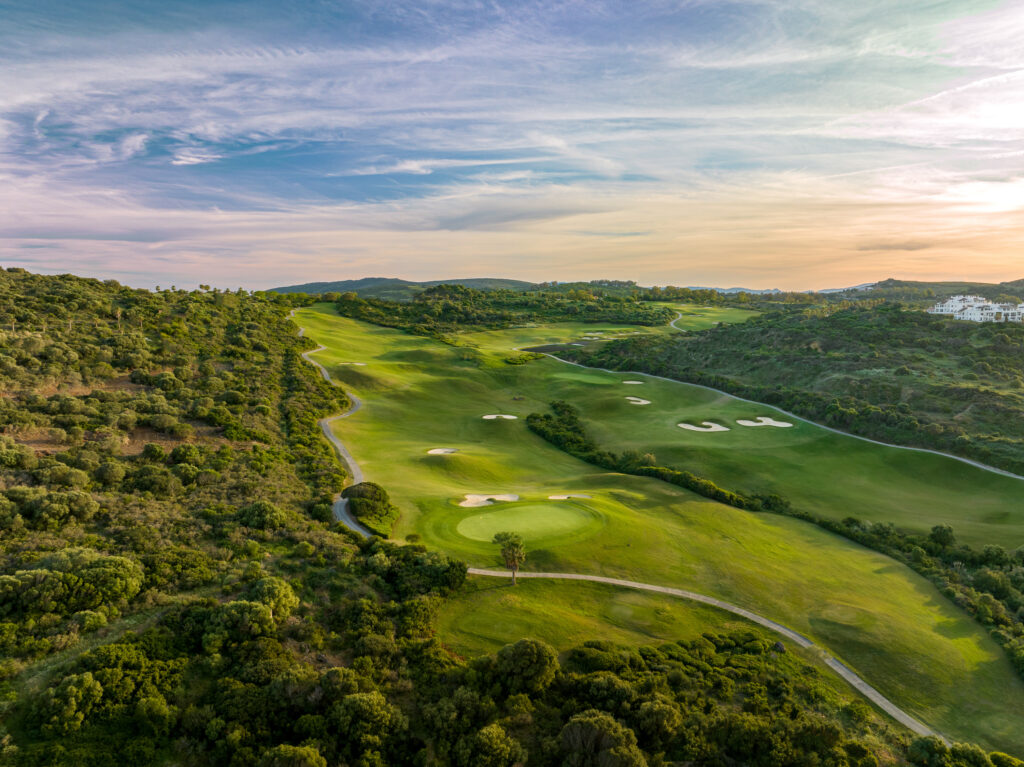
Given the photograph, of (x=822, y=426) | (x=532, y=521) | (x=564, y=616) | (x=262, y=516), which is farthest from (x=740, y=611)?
(x=822, y=426)

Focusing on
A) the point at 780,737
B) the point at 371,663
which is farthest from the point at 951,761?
the point at 371,663

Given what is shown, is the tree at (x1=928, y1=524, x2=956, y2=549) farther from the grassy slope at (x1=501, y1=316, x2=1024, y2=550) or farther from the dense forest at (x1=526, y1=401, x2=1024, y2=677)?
the grassy slope at (x1=501, y1=316, x2=1024, y2=550)

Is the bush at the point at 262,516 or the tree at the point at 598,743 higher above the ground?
the bush at the point at 262,516

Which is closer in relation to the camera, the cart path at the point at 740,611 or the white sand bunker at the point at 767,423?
the cart path at the point at 740,611

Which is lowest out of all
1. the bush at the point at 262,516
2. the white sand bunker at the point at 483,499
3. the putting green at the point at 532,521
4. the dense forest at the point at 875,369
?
the white sand bunker at the point at 483,499

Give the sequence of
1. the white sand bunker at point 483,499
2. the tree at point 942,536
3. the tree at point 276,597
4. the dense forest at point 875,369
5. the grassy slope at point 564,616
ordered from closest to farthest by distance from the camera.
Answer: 1. the tree at point 276,597
2. the grassy slope at point 564,616
3. the white sand bunker at point 483,499
4. the tree at point 942,536
5. the dense forest at point 875,369

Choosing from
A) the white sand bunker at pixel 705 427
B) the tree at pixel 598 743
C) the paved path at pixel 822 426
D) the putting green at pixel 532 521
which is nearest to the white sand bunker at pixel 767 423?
the paved path at pixel 822 426

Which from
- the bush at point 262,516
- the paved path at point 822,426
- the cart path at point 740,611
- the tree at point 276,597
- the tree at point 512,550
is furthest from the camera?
the paved path at point 822,426

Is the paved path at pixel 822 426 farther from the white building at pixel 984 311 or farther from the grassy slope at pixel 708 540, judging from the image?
A: the white building at pixel 984 311
